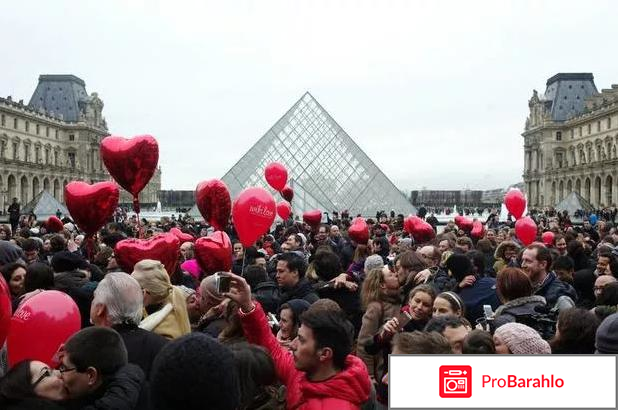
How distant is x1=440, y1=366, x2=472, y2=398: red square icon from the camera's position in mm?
2449

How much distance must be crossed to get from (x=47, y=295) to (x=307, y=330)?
122 centimetres

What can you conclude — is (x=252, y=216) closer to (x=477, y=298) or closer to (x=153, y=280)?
(x=477, y=298)

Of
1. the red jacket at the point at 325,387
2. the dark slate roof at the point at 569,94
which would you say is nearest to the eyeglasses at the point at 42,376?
the red jacket at the point at 325,387

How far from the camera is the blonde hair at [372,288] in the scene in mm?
4355

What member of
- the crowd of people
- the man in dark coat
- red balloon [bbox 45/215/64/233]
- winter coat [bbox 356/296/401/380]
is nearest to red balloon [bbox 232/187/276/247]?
the crowd of people

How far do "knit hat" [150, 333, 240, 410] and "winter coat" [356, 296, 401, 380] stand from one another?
1.91 m

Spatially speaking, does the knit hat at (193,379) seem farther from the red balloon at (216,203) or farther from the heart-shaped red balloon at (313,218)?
the heart-shaped red balloon at (313,218)

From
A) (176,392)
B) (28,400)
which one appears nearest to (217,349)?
(176,392)

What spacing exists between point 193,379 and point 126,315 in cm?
108

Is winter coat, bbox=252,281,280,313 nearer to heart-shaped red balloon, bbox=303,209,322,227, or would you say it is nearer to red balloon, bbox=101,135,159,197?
red balloon, bbox=101,135,159,197

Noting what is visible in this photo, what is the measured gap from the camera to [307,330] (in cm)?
266

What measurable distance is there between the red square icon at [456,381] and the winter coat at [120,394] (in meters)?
1.08

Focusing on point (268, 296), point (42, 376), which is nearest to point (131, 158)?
point (268, 296)

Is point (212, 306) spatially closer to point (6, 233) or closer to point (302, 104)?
point (6, 233)
